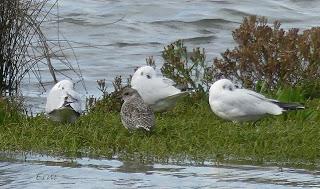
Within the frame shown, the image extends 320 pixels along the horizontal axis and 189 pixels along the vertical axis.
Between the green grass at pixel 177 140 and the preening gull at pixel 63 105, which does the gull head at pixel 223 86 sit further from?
the preening gull at pixel 63 105

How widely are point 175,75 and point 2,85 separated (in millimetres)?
1995

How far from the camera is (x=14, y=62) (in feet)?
38.3

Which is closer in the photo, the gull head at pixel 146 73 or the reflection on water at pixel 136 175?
the reflection on water at pixel 136 175

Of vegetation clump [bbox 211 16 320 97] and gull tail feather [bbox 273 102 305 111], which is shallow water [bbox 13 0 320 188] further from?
vegetation clump [bbox 211 16 320 97]

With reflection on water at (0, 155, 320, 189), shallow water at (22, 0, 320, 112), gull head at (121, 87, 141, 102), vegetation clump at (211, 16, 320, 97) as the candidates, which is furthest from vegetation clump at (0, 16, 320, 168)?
shallow water at (22, 0, 320, 112)

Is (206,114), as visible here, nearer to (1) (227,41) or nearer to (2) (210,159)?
(2) (210,159)

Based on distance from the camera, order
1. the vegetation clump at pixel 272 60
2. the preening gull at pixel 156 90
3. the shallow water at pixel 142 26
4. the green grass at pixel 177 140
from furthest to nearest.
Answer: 1. the shallow water at pixel 142 26
2. the vegetation clump at pixel 272 60
3. the preening gull at pixel 156 90
4. the green grass at pixel 177 140

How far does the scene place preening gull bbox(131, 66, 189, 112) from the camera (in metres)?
11.0

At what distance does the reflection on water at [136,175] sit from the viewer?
777 cm

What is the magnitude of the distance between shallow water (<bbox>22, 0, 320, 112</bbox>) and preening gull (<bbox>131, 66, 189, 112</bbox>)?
12.8 ft

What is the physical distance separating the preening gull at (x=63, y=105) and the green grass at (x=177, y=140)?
93 millimetres

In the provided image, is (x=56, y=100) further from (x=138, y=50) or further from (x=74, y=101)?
(x=138, y=50)

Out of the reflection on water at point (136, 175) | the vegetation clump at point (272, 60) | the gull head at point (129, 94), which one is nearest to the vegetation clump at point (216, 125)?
the vegetation clump at point (272, 60)

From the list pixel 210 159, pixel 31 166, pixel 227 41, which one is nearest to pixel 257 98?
pixel 210 159
